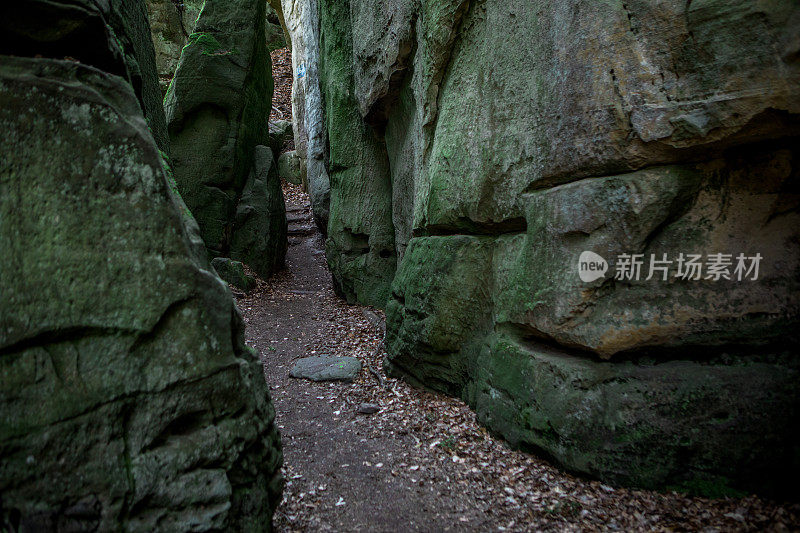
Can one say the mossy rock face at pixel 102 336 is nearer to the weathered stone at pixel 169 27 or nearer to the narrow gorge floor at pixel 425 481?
the narrow gorge floor at pixel 425 481

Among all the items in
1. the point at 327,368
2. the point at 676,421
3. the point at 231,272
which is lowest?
the point at 327,368

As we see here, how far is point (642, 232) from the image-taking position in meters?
4.13

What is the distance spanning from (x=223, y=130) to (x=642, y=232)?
11421mm

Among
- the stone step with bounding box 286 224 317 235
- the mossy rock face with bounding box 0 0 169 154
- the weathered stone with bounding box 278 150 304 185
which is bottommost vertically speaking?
the stone step with bounding box 286 224 317 235

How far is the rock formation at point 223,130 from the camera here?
1204 centimetres

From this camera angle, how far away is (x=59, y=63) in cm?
283

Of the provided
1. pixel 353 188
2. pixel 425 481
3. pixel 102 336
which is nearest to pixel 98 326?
pixel 102 336

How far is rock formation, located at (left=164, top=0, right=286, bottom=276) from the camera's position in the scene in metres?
12.0

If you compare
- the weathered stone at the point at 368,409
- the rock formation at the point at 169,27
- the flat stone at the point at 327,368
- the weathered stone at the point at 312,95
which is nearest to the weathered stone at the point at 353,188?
the weathered stone at the point at 312,95

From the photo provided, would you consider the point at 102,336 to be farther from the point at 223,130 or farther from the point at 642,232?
the point at 223,130

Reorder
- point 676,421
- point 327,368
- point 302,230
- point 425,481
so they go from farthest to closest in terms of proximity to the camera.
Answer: point 302,230, point 327,368, point 425,481, point 676,421

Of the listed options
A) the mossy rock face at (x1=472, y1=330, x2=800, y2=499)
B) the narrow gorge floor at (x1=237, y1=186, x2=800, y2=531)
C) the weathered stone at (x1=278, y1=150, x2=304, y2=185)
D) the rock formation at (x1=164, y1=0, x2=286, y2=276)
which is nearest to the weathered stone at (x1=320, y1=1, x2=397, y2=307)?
the rock formation at (x1=164, y1=0, x2=286, y2=276)

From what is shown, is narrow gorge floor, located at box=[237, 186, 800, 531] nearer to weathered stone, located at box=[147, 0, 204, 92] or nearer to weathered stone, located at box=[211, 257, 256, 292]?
weathered stone, located at box=[211, 257, 256, 292]

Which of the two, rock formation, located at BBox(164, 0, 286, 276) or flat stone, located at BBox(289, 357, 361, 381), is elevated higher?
rock formation, located at BBox(164, 0, 286, 276)
